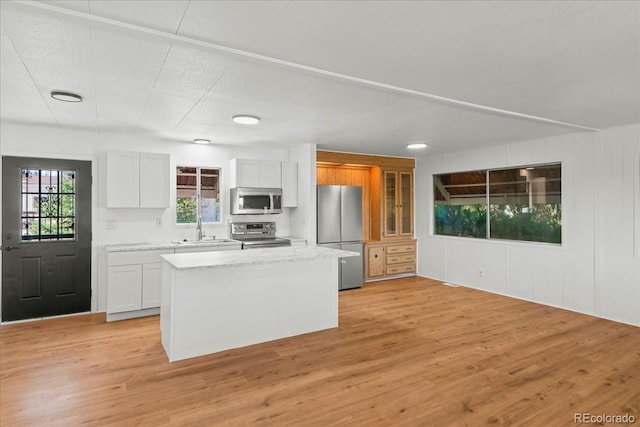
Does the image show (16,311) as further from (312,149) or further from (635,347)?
(635,347)

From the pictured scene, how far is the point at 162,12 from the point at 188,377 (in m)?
2.59

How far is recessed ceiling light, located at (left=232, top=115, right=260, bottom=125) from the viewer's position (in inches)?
156

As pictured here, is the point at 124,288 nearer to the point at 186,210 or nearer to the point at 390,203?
the point at 186,210

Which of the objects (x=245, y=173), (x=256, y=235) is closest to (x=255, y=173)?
(x=245, y=173)

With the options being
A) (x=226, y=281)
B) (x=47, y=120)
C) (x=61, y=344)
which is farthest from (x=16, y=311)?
(x=226, y=281)

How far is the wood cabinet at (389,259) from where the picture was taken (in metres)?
6.73

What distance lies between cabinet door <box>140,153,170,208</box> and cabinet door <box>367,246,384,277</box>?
3517 mm

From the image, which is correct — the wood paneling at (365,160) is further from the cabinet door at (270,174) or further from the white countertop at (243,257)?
the white countertop at (243,257)

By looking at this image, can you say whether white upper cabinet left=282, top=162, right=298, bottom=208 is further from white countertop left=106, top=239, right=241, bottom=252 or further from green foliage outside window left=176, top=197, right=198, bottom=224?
green foliage outside window left=176, top=197, right=198, bottom=224

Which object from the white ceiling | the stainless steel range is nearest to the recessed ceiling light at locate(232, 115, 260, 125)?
the white ceiling

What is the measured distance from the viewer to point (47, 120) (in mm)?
4188

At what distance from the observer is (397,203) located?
712 cm

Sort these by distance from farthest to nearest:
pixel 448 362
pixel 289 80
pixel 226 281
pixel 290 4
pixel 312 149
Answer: pixel 312 149
pixel 226 281
pixel 448 362
pixel 289 80
pixel 290 4

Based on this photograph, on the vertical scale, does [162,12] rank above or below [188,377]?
above
